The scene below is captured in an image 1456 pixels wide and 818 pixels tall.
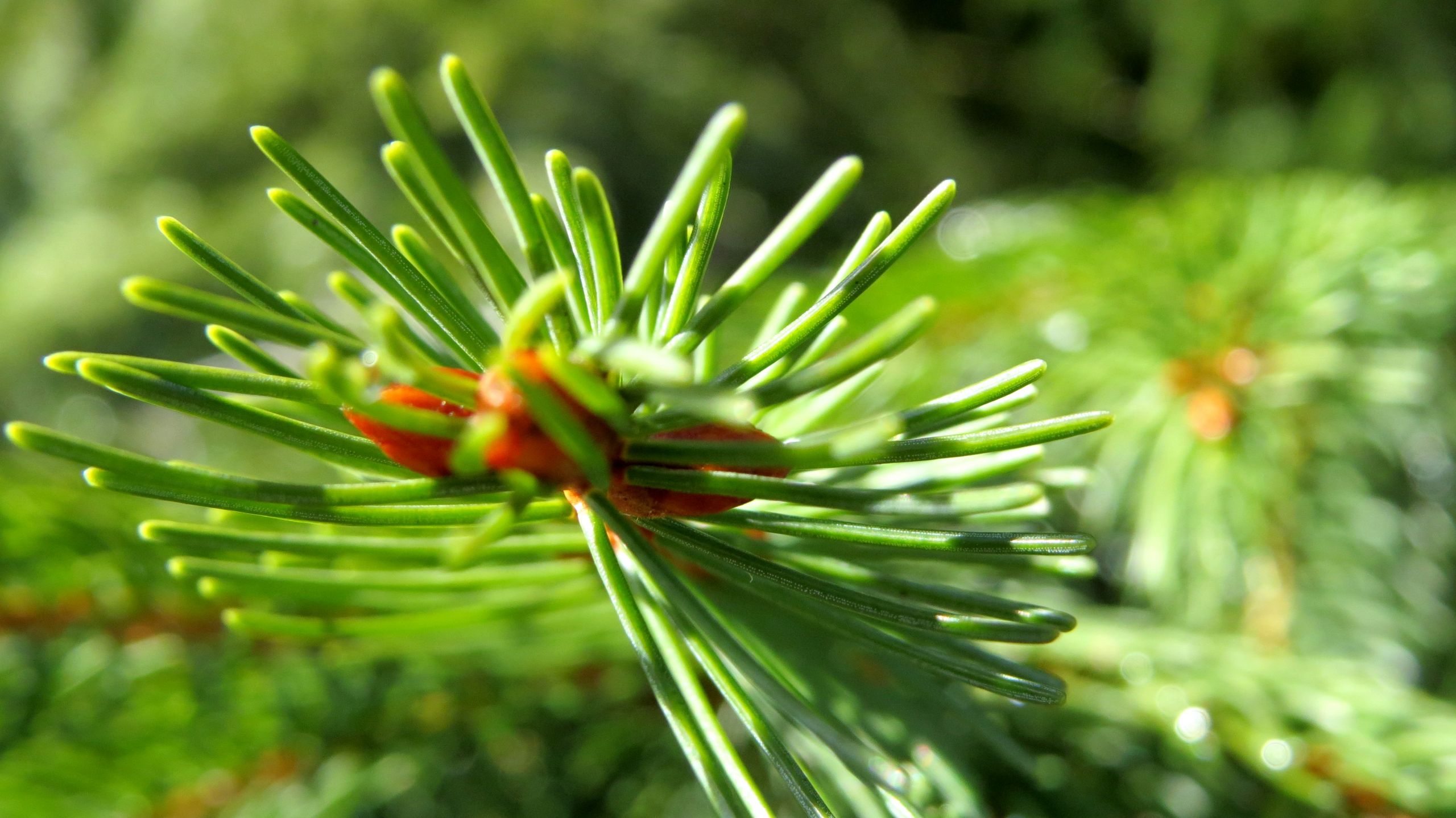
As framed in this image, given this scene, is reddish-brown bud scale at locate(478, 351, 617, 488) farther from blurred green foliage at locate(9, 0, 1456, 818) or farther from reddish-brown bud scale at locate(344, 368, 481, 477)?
blurred green foliage at locate(9, 0, 1456, 818)

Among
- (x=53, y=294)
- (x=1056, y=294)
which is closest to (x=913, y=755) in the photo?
(x=1056, y=294)

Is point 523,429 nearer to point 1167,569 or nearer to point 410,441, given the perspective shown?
point 410,441

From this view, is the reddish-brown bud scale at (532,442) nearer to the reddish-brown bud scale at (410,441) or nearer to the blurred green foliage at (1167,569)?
the reddish-brown bud scale at (410,441)

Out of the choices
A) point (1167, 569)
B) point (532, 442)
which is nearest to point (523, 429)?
point (532, 442)

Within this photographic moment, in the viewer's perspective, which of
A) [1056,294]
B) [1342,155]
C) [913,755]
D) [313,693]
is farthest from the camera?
[1342,155]

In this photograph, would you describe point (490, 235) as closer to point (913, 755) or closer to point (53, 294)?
point (913, 755)

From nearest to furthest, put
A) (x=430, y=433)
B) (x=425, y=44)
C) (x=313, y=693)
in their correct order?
(x=430, y=433)
(x=313, y=693)
(x=425, y=44)

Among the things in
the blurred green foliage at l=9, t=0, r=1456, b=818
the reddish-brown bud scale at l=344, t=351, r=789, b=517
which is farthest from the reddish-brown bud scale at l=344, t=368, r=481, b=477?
the blurred green foliage at l=9, t=0, r=1456, b=818

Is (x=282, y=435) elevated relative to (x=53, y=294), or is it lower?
lower
